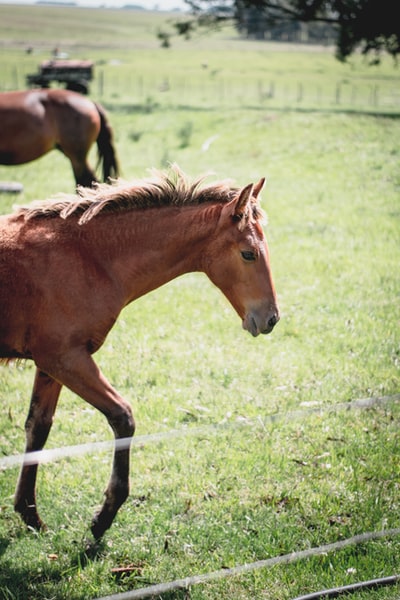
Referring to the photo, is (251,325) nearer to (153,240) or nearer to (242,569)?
(153,240)

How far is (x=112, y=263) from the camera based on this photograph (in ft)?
14.2

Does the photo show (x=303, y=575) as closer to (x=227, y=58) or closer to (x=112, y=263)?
(x=112, y=263)

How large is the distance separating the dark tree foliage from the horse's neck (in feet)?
74.0

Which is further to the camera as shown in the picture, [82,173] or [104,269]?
[82,173]

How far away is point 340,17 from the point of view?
25328 mm

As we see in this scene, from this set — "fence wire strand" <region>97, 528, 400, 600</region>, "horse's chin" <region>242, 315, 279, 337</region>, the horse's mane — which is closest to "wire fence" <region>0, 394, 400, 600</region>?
"fence wire strand" <region>97, 528, 400, 600</region>

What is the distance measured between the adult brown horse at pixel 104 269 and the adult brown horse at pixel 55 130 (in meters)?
8.38

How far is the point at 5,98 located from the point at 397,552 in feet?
38.2

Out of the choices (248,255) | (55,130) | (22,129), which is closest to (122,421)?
(248,255)

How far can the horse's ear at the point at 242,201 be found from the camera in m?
4.10

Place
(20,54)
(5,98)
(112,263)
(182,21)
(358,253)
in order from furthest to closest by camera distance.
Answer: (20,54) < (182,21) < (5,98) < (358,253) < (112,263)

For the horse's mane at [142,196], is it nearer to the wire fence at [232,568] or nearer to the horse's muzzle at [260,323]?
the horse's muzzle at [260,323]

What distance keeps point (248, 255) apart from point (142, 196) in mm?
866

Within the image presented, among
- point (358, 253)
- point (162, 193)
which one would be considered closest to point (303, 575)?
point (162, 193)
